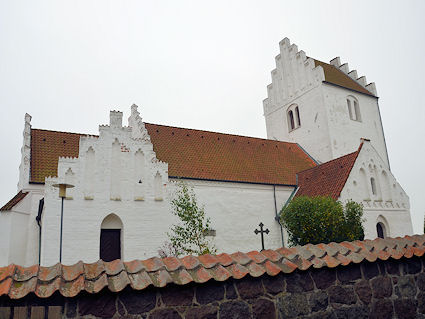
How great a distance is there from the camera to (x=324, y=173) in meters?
19.5

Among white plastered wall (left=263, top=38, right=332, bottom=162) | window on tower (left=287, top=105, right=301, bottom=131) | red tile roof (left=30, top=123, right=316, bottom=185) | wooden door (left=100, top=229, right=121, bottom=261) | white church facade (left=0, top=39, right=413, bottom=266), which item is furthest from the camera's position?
window on tower (left=287, top=105, right=301, bottom=131)

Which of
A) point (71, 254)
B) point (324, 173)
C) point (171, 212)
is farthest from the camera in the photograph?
point (324, 173)

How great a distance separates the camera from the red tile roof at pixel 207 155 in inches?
668

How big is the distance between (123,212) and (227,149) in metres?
8.34

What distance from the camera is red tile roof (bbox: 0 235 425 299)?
12.1ft

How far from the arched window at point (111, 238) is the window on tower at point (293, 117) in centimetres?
1547

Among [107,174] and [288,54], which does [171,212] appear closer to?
[107,174]

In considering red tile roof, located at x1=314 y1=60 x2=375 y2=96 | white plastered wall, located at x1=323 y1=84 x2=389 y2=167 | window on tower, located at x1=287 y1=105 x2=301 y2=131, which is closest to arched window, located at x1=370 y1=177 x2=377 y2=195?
white plastered wall, located at x1=323 y1=84 x2=389 y2=167

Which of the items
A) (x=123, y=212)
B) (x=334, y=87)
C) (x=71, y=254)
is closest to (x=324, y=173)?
(x=334, y=87)

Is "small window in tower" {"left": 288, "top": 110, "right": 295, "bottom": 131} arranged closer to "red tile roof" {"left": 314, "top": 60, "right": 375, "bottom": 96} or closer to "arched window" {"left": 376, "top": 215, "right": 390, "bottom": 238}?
"red tile roof" {"left": 314, "top": 60, "right": 375, "bottom": 96}

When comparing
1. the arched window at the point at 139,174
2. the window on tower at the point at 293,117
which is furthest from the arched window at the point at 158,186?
the window on tower at the point at 293,117

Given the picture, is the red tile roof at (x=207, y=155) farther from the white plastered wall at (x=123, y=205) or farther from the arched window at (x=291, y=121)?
the arched window at (x=291, y=121)

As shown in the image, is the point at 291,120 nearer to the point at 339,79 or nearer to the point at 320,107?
the point at 320,107

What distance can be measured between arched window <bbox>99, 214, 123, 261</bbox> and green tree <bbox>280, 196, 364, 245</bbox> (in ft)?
22.3
